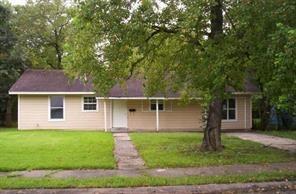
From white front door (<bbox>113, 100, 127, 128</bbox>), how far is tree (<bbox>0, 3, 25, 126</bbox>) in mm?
8961

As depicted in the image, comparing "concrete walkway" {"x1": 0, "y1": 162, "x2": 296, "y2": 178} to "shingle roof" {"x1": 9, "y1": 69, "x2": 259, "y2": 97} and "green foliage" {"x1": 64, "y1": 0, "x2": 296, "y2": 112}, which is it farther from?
"shingle roof" {"x1": 9, "y1": 69, "x2": 259, "y2": 97}

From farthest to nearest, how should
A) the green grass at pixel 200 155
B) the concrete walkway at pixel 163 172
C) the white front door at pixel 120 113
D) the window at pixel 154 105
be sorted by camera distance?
the window at pixel 154 105 < the white front door at pixel 120 113 < the green grass at pixel 200 155 < the concrete walkway at pixel 163 172

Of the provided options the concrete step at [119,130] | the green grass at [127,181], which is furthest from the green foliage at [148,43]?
the concrete step at [119,130]

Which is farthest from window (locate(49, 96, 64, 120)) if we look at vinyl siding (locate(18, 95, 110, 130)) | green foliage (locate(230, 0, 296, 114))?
green foliage (locate(230, 0, 296, 114))

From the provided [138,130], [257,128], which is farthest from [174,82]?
[257,128]

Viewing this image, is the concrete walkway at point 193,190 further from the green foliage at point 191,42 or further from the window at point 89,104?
the window at point 89,104

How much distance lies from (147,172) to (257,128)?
22637 millimetres

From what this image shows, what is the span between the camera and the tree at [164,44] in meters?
14.7

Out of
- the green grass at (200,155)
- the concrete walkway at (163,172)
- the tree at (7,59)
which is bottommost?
the concrete walkway at (163,172)

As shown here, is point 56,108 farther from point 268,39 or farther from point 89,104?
point 268,39

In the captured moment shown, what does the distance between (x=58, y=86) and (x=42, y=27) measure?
1281 cm

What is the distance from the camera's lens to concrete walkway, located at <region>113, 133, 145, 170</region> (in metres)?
14.8

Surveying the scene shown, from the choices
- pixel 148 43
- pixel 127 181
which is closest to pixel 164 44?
pixel 148 43

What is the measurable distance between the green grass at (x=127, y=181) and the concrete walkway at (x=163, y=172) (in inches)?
24.9
